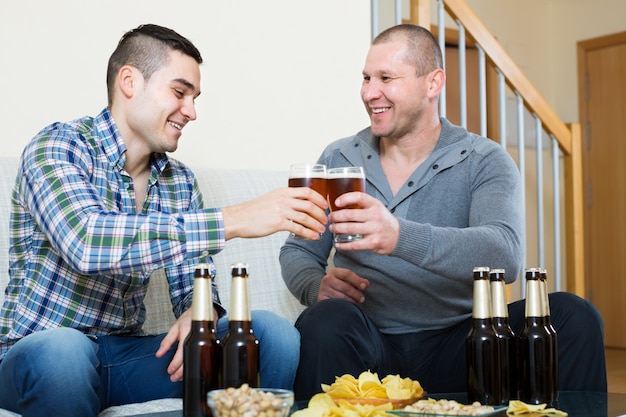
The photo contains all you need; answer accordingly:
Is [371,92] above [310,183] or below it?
above

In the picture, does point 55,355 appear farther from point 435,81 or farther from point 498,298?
point 435,81

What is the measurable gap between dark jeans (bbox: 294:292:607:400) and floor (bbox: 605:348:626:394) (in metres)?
1.93

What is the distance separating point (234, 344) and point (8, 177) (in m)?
1.04

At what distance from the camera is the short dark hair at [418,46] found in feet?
7.57

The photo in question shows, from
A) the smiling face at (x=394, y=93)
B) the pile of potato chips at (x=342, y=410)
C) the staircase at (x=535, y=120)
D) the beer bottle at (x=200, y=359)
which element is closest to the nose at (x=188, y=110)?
the smiling face at (x=394, y=93)

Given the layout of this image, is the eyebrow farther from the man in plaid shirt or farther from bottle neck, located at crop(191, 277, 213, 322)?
bottle neck, located at crop(191, 277, 213, 322)

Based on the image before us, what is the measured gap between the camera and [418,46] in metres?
2.32

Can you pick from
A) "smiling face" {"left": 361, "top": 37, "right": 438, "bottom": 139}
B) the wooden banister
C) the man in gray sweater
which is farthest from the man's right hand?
the wooden banister

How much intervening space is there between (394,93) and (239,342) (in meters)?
1.20

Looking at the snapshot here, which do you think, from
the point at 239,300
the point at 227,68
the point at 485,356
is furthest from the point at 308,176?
the point at 227,68

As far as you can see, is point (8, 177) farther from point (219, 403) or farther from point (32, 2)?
point (219, 403)

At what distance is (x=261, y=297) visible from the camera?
7.70 feet

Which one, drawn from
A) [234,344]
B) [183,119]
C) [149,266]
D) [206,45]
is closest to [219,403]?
[234,344]

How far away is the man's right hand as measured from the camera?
208 centimetres
